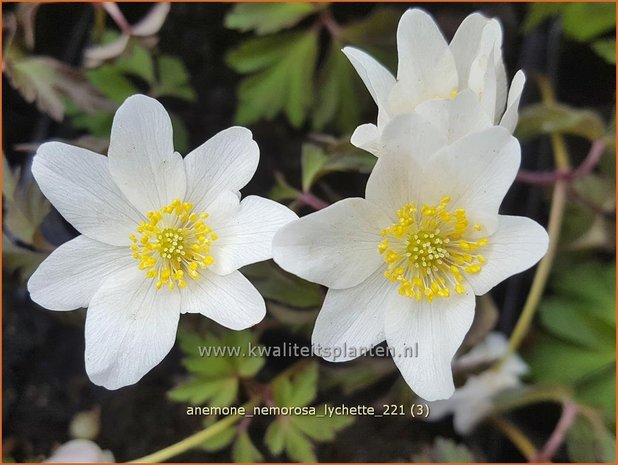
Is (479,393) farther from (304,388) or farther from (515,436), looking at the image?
(304,388)

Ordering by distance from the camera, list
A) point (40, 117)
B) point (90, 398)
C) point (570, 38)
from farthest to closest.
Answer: point (570, 38), point (40, 117), point (90, 398)

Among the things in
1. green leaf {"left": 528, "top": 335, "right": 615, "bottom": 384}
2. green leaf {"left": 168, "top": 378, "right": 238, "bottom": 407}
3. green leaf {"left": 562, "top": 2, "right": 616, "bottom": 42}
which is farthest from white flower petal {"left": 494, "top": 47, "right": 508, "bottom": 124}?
green leaf {"left": 528, "top": 335, "right": 615, "bottom": 384}

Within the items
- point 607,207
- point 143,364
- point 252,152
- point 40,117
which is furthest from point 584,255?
point 40,117

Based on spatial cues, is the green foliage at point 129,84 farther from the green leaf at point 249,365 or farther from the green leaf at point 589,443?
the green leaf at point 589,443

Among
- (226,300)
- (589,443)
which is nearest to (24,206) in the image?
(226,300)

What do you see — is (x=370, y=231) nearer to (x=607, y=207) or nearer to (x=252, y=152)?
(x=252, y=152)
